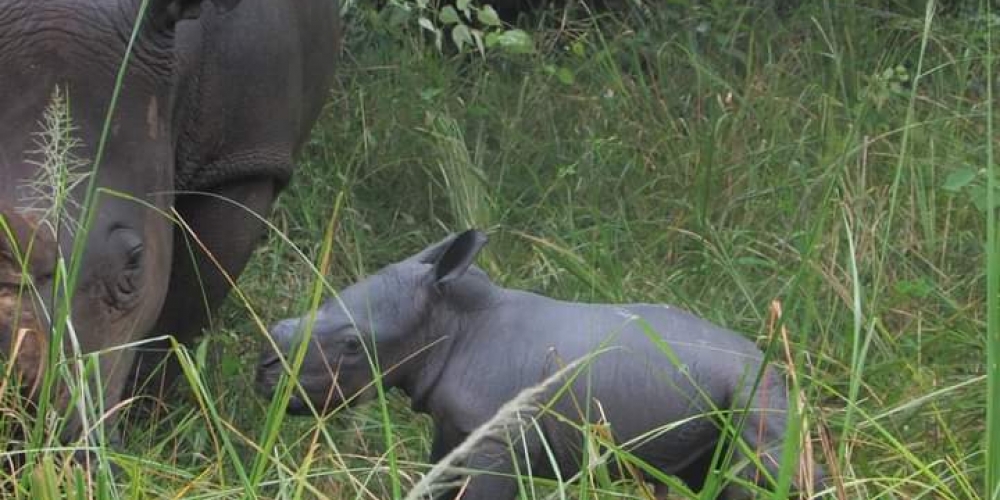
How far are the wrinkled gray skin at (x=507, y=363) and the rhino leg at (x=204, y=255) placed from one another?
3.68 feet

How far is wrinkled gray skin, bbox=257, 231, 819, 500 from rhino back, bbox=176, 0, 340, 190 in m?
1.00

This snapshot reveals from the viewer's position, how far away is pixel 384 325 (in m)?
3.25

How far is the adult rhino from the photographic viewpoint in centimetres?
348

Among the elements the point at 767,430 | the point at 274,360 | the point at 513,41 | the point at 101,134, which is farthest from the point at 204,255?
the point at 767,430

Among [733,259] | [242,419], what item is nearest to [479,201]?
[733,259]

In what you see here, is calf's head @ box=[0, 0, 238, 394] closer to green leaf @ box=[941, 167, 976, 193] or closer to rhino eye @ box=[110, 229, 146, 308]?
rhino eye @ box=[110, 229, 146, 308]

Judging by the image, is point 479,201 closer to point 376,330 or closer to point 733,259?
point 733,259

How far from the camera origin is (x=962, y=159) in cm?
510

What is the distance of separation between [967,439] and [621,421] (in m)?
0.80

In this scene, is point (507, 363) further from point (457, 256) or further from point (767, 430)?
point (767, 430)

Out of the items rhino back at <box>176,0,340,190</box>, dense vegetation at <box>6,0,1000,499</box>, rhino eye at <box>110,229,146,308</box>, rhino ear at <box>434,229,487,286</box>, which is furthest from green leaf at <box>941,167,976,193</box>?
rhino eye at <box>110,229,146,308</box>

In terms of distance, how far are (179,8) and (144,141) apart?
255 mm

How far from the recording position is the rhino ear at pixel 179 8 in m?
3.79

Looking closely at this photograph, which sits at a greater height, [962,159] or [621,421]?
[621,421]
